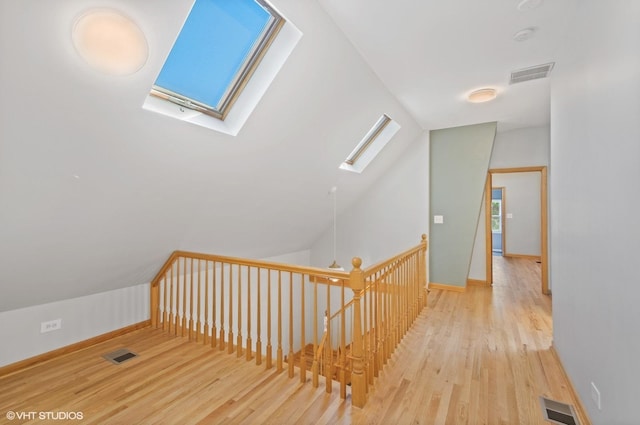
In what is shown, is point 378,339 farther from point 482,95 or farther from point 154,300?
point 482,95

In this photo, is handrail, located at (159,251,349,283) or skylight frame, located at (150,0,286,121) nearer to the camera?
skylight frame, located at (150,0,286,121)

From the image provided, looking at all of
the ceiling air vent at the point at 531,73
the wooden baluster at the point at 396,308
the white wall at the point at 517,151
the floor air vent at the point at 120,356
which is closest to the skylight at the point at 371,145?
the ceiling air vent at the point at 531,73

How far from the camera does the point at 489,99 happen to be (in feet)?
12.0

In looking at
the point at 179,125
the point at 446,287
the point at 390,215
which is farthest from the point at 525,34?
the point at 446,287

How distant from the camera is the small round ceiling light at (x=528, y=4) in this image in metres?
2.05

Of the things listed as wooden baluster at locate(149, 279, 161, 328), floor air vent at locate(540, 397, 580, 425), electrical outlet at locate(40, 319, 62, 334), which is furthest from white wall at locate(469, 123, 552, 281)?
electrical outlet at locate(40, 319, 62, 334)

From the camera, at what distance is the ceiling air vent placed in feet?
9.58

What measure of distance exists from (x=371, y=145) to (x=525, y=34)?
2384 millimetres

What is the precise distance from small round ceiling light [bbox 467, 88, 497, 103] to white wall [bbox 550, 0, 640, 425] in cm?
93

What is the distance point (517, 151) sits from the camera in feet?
16.2

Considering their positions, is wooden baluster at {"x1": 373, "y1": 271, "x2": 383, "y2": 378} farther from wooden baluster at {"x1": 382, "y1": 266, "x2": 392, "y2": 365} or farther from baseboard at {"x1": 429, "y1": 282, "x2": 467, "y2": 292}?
baseboard at {"x1": 429, "y1": 282, "x2": 467, "y2": 292}

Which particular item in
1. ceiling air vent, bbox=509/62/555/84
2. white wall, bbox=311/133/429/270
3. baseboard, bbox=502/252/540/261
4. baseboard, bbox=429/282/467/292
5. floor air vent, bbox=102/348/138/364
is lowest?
floor air vent, bbox=102/348/138/364

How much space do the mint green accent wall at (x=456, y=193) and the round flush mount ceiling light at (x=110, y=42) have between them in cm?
455

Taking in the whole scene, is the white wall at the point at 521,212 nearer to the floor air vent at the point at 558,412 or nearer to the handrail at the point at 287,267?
the floor air vent at the point at 558,412
